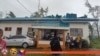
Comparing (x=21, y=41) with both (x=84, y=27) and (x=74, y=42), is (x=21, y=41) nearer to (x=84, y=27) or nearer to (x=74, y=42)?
(x=74, y=42)

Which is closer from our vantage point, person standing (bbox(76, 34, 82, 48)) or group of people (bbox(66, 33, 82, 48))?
person standing (bbox(76, 34, 82, 48))

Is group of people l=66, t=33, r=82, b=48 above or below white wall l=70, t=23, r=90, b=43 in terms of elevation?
below

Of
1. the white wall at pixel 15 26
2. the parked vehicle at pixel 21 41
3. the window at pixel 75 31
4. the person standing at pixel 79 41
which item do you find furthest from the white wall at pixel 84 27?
the parked vehicle at pixel 21 41

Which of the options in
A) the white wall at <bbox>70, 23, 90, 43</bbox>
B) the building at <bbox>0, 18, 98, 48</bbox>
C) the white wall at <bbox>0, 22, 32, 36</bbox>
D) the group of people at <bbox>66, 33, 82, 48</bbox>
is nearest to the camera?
the group of people at <bbox>66, 33, 82, 48</bbox>

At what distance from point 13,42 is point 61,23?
6.06 metres

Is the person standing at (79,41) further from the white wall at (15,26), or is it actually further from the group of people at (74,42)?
the white wall at (15,26)

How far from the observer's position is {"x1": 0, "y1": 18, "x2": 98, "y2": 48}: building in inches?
1373

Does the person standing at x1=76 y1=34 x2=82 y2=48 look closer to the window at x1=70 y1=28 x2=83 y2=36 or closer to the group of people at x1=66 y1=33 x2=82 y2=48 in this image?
the group of people at x1=66 y1=33 x2=82 y2=48

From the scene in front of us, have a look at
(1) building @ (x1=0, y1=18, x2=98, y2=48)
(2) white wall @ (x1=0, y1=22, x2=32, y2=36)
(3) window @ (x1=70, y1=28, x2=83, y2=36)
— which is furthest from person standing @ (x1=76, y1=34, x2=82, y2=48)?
(2) white wall @ (x1=0, y1=22, x2=32, y2=36)

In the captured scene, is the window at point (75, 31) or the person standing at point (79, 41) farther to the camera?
the window at point (75, 31)

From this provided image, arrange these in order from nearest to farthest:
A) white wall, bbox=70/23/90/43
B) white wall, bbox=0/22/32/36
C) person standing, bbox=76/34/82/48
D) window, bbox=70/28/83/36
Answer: person standing, bbox=76/34/82/48
white wall, bbox=70/23/90/43
window, bbox=70/28/83/36
white wall, bbox=0/22/32/36

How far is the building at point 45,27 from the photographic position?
34.9 metres

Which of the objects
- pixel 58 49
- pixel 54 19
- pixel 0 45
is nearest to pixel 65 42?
pixel 54 19

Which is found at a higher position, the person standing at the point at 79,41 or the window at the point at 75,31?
the window at the point at 75,31
